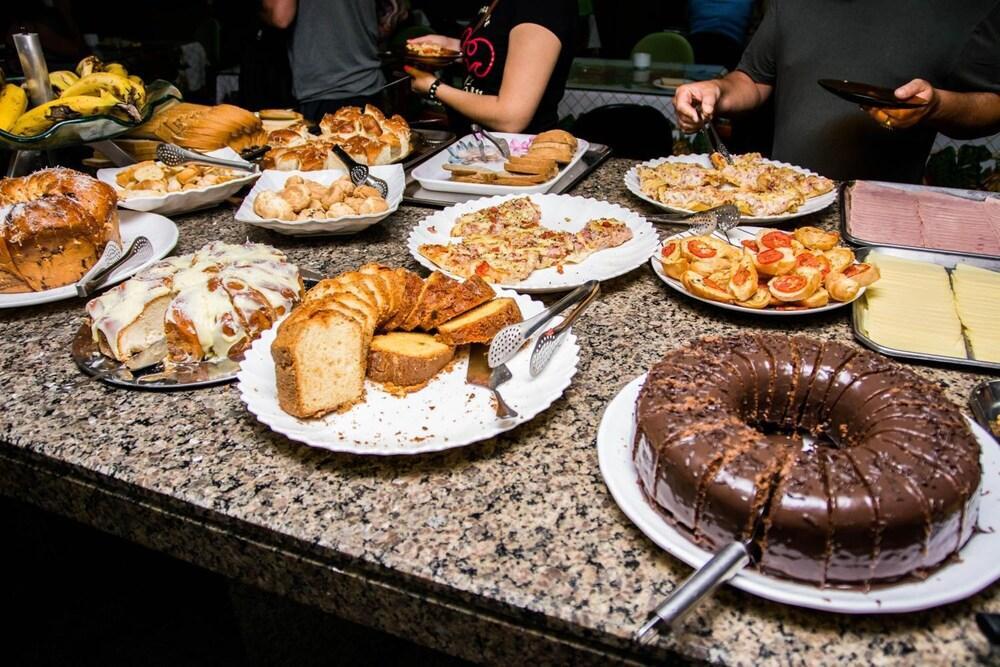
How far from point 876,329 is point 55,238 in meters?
1.85

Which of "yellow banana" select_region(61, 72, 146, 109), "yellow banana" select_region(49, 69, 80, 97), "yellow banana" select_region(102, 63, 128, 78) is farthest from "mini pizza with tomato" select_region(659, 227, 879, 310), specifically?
"yellow banana" select_region(49, 69, 80, 97)

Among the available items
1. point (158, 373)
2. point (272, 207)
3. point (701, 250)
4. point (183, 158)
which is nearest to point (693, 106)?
point (701, 250)

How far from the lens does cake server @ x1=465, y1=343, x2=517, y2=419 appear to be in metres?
1.15

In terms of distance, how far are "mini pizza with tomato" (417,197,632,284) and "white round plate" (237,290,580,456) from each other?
1.32ft

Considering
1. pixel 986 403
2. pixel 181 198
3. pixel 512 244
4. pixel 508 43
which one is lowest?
pixel 986 403

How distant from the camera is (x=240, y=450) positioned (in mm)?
1164

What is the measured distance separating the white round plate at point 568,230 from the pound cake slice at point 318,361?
505mm

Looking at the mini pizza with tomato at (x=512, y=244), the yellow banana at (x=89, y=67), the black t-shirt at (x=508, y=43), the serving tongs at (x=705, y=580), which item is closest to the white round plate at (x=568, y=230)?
the mini pizza with tomato at (x=512, y=244)

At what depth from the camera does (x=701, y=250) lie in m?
1.62

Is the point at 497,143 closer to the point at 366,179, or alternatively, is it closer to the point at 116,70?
the point at 366,179

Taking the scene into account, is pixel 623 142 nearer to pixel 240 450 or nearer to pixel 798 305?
pixel 798 305

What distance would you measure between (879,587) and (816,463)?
0.53 feet

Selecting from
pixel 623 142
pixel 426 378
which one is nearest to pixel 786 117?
pixel 623 142

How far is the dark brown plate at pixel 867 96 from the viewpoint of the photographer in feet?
6.57
